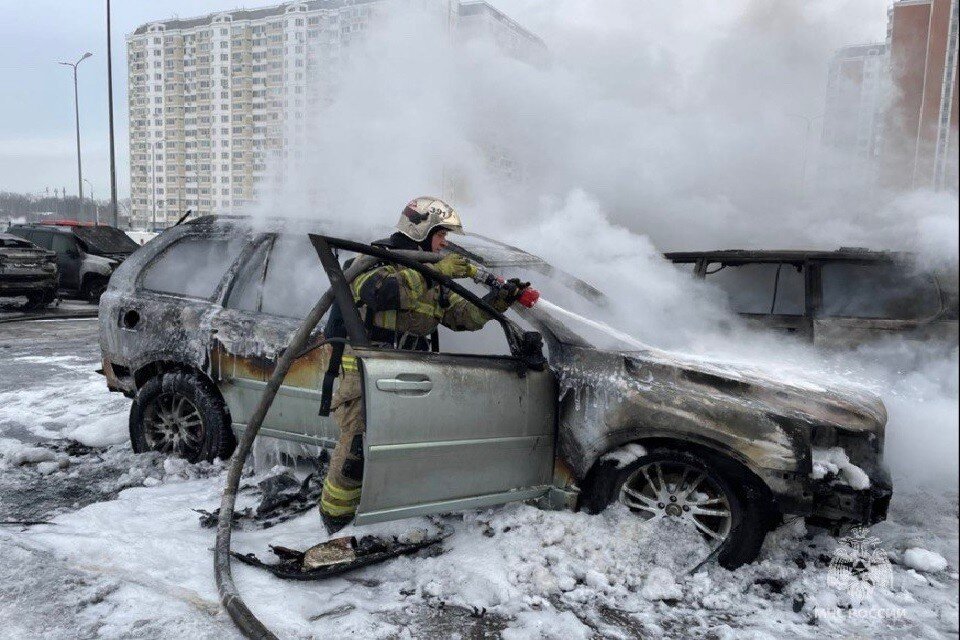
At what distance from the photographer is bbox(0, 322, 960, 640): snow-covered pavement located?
9.64ft

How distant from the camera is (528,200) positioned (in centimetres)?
848

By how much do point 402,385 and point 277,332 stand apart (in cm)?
136

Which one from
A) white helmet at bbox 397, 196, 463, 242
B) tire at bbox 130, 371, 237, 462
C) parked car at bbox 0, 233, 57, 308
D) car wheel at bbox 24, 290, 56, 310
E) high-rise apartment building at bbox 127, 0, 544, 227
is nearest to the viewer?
white helmet at bbox 397, 196, 463, 242

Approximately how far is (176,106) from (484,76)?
38.6 m

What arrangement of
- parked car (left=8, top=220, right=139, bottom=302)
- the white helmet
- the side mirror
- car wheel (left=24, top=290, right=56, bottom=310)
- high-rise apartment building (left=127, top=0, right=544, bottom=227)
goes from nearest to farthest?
the side mirror
the white helmet
high-rise apartment building (left=127, top=0, right=544, bottom=227)
car wheel (left=24, top=290, right=56, bottom=310)
parked car (left=8, top=220, right=139, bottom=302)

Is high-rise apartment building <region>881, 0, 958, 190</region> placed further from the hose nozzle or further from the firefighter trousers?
the firefighter trousers

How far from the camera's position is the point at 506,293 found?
3.59 m

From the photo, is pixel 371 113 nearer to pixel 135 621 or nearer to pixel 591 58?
pixel 591 58

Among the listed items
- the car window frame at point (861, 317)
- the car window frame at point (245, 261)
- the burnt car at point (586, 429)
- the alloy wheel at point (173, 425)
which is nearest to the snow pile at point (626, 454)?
the burnt car at point (586, 429)

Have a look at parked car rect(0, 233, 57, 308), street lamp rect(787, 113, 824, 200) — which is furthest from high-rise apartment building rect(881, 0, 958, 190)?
parked car rect(0, 233, 57, 308)

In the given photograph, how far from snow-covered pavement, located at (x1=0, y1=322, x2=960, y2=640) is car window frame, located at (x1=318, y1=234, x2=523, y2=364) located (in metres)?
0.80

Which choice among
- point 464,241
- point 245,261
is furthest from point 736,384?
point 245,261

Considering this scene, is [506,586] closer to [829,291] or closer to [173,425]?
[173,425]

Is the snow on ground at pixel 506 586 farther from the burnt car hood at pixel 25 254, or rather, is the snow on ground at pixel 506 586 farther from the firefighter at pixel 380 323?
the burnt car hood at pixel 25 254
